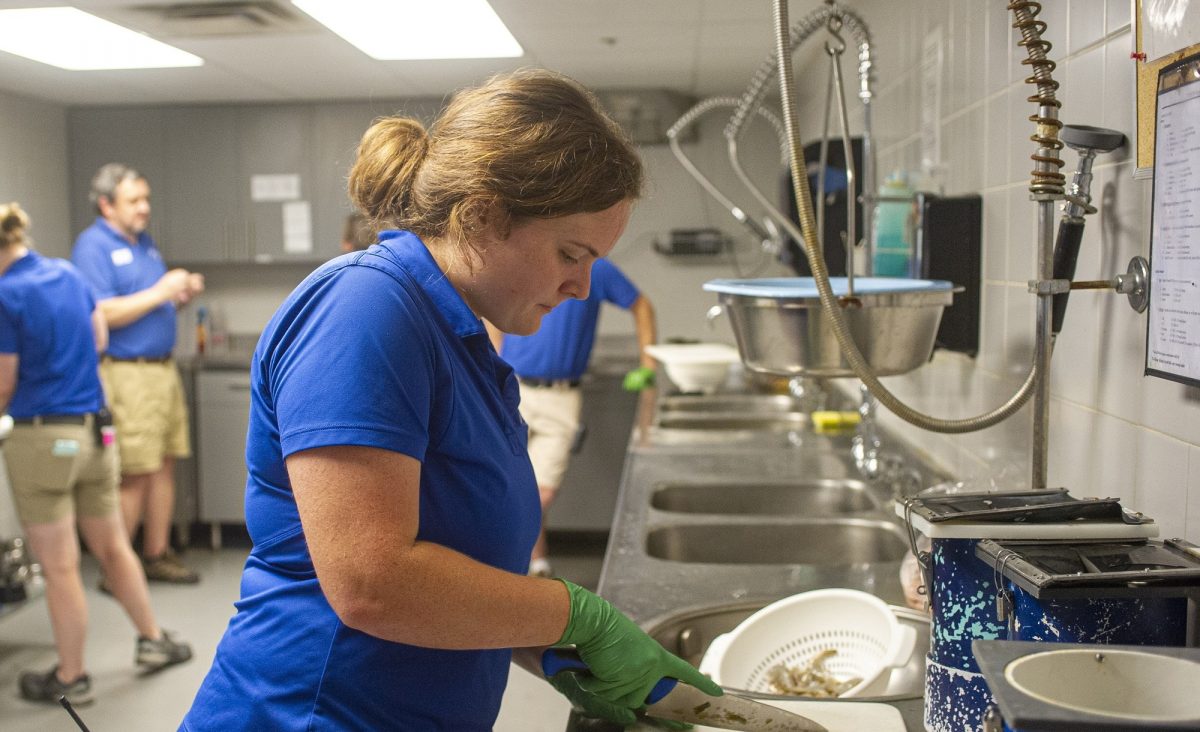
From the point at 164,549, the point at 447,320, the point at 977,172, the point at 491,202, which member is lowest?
the point at 164,549

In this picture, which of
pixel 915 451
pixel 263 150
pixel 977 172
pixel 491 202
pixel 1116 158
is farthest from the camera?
pixel 263 150

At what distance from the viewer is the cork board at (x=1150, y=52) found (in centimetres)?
105

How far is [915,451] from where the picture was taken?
7.87ft

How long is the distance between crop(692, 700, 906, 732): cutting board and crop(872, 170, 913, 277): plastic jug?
3.85ft

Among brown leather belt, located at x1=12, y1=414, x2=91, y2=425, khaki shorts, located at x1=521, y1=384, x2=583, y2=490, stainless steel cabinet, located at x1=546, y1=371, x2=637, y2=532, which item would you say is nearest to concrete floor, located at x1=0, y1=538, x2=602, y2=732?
stainless steel cabinet, located at x1=546, y1=371, x2=637, y2=532

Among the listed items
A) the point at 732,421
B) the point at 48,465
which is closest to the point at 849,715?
the point at 732,421

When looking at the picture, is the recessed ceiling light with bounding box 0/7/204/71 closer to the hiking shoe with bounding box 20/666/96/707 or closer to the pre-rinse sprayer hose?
the hiking shoe with bounding box 20/666/96/707

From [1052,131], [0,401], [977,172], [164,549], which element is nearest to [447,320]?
[1052,131]

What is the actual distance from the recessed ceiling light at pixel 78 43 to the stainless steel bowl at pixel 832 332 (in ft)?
9.11

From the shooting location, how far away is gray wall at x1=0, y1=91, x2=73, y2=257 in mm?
4852

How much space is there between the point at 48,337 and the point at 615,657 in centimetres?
282

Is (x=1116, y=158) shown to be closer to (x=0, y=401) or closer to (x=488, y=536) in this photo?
(x=488, y=536)

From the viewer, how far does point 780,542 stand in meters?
1.92

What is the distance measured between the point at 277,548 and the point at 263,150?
4.69 meters
